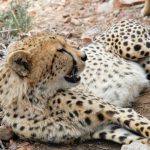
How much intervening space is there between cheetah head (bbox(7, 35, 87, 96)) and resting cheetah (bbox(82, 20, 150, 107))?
429mm

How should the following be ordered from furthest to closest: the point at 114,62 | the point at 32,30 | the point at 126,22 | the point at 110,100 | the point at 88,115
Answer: the point at 32,30 → the point at 126,22 → the point at 114,62 → the point at 110,100 → the point at 88,115

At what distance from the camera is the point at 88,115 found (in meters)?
3.24

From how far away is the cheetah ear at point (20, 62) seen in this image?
315 centimetres

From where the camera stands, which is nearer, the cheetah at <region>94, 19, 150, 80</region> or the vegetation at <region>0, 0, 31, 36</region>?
the cheetah at <region>94, 19, 150, 80</region>

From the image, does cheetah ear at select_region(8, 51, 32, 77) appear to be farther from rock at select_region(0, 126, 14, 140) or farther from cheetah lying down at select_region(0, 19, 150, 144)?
rock at select_region(0, 126, 14, 140)

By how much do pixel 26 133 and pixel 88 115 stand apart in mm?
361

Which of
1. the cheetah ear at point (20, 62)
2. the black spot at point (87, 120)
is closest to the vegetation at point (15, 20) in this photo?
the cheetah ear at point (20, 62)

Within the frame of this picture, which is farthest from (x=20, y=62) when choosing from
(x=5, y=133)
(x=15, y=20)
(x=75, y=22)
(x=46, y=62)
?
(x=75, y=22)

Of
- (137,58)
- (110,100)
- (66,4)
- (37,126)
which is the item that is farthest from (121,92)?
(66,4)

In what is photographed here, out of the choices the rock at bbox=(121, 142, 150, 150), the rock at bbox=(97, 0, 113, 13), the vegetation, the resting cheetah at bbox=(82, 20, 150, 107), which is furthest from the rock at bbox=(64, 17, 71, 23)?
the rock at bbox=(121, 142, 150, 150)

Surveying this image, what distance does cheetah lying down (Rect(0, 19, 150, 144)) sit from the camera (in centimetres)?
322

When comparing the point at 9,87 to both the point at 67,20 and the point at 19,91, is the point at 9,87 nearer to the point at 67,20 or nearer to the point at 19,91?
the point at 19,91

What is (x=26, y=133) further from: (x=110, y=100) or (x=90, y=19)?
(x=90, y=19)

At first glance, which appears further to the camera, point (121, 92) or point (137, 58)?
point (137, 58)
